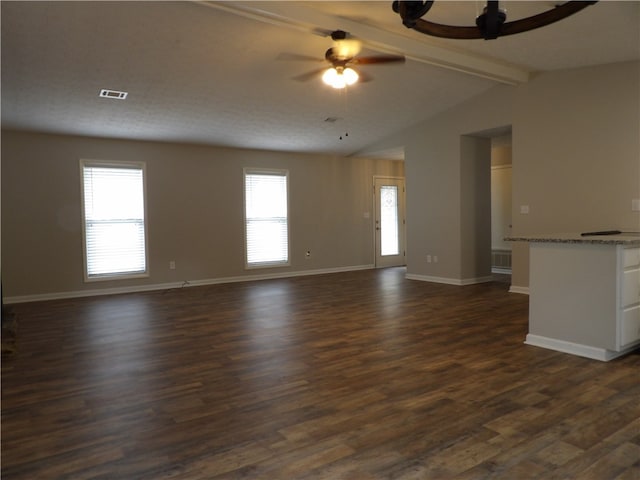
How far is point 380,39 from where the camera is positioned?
4.35m

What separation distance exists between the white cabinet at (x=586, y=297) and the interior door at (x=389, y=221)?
573cm

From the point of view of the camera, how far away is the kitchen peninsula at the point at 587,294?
3211 mm

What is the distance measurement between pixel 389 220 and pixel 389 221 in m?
0.02

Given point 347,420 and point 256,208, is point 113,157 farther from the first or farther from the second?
point 347,420

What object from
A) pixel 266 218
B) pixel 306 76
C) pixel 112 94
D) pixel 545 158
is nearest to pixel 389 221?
pixel 266 218

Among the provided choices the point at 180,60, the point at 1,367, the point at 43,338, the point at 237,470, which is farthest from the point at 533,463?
the point at 180,60

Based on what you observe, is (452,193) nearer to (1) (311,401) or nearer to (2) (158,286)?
(2) (158,286)

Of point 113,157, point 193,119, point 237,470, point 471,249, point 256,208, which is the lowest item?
point 237,470

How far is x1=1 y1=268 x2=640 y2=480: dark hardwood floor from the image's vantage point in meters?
1.96

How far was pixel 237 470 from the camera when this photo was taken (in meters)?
1.91

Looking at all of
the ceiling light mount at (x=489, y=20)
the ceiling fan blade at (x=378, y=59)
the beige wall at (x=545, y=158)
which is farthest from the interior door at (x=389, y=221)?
the ceiling light mount at (x=489, y=20)

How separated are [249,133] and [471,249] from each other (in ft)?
13.0

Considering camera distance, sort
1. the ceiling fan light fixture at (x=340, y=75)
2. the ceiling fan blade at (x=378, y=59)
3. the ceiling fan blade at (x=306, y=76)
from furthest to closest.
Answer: the ceiling fan blade at (x=306, y=76)
the ceiling fan light fixture at (x=340, y=75)
the ceiling fan blade at (x=378, y=59)

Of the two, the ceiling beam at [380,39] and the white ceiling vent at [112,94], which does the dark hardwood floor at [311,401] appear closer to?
the white ceiling vent at [112,94]
